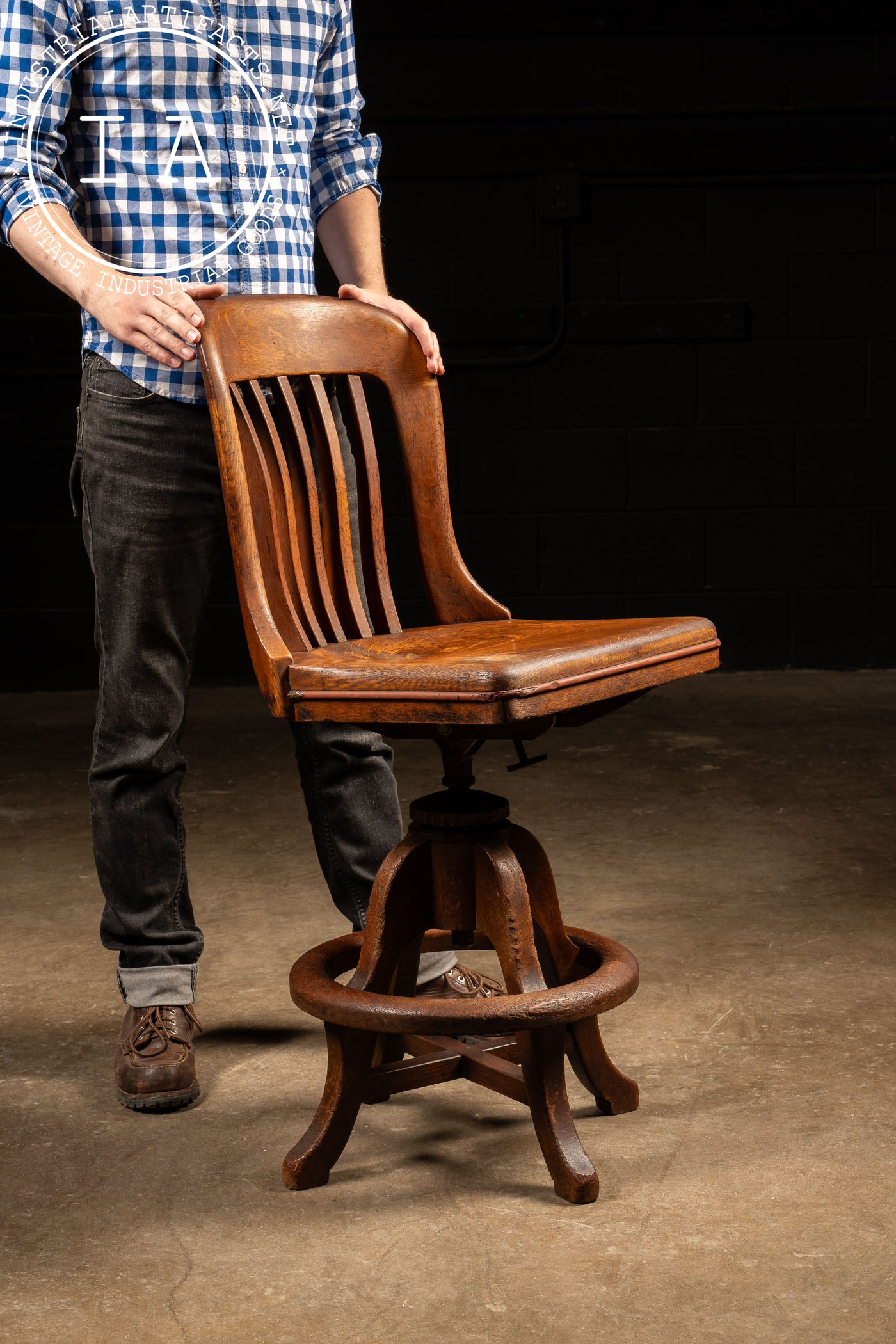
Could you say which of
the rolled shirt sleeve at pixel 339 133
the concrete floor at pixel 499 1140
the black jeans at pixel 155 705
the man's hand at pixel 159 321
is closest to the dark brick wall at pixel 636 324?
the concrete floor at pixel 499 1140

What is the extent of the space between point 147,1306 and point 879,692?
10.5ft

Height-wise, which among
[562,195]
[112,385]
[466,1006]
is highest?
[562,195]

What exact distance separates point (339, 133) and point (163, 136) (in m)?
0.28

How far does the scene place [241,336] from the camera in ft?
4.83

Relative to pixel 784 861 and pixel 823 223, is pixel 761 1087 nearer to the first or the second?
pixel 784 861

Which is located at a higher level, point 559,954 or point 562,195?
point 562,195

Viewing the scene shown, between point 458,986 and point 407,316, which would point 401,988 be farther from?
point 407,316

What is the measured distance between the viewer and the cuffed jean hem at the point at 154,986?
166cm

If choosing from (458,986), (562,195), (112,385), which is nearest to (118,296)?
(112,385)

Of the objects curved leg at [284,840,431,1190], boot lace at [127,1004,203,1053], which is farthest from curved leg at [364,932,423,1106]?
boot lace at [127,1004,203,1053]

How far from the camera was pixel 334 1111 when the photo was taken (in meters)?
1.41

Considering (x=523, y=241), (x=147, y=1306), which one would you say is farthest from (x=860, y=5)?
(x=147, y=1306)

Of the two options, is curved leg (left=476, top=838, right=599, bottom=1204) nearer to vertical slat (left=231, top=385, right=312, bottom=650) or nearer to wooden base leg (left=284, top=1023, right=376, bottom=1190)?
wooden base leg (left=284, top=1023, right=376, bottom=1190)

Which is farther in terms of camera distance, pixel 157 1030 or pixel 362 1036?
pixel 157 1030
